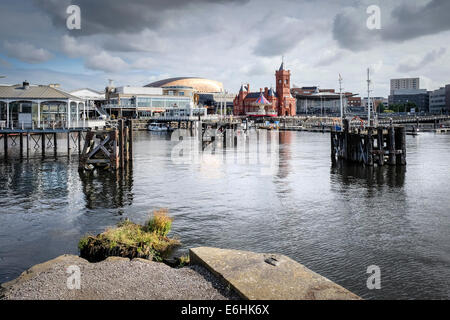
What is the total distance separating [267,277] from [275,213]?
12406mm

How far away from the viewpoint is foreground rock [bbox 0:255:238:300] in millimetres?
11086

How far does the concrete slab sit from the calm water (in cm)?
269

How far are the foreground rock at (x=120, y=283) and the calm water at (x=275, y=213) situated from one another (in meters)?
2.90

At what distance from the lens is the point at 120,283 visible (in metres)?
11.8

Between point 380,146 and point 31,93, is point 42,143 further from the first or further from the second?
point 380,146

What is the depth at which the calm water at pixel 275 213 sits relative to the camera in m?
16.0

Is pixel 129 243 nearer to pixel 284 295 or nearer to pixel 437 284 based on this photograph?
pixel 284 295

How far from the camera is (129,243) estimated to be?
15.9 metres

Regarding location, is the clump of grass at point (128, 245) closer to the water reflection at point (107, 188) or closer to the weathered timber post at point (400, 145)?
the water reflection at point (107, 188)

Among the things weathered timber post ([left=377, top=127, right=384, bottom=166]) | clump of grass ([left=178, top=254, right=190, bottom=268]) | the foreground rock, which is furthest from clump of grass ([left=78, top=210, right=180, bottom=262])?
weathered timber post ([left=377, top=127, right=384, bottom=166])

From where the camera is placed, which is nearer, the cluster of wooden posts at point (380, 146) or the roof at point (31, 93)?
the cluster of wooden posts at point (380, 146)

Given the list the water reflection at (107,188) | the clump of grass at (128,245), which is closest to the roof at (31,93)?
the water reflection at (107,188)

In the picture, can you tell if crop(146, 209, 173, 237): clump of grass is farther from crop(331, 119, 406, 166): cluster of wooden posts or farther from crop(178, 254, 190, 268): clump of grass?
crop(331, 119, 406, 166): cluster of wooden posts

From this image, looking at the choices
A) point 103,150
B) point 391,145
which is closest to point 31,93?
point 103,150
